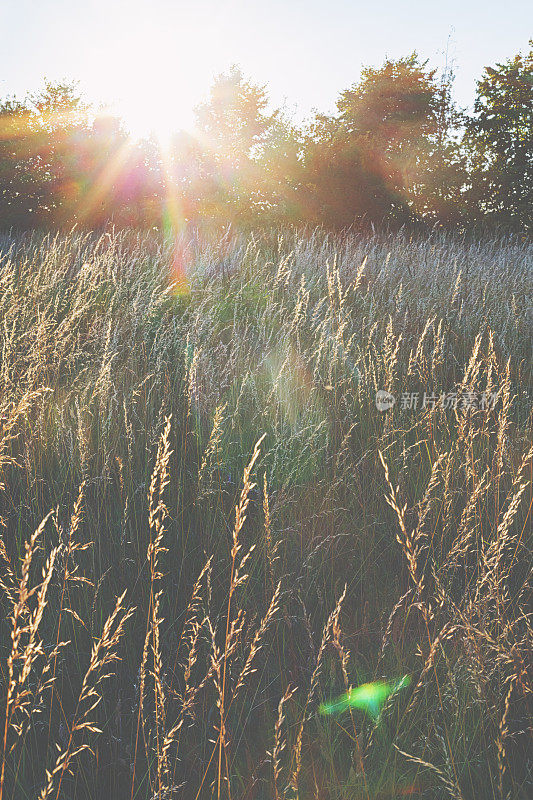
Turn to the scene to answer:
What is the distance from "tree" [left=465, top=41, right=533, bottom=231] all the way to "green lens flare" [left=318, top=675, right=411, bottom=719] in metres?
16.0

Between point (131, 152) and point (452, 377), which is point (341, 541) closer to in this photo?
point (452, 377)

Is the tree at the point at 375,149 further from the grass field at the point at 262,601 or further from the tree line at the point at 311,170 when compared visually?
the grass field at the point at 262,601

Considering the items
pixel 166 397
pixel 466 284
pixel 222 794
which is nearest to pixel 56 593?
pixel 222 794

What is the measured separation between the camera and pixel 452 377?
3275mm

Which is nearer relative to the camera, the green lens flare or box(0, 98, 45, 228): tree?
the green lens flare

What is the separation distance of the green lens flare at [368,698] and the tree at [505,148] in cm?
1597

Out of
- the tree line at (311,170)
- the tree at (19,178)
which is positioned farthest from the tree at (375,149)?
the tree at (19,178)

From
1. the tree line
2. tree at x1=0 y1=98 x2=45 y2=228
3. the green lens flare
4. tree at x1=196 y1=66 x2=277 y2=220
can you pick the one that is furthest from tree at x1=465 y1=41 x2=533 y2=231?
the green lens flare

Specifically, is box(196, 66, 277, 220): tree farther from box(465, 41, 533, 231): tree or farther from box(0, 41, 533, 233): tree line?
box(465, 41, 533, 231): tree

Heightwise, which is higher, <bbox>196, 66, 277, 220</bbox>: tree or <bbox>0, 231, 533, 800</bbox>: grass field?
<bbox>196, 66, 277, 220</bbox>: tree

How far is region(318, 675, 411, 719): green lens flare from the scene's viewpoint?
4.19 feet

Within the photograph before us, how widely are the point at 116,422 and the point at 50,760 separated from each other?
4.56ft

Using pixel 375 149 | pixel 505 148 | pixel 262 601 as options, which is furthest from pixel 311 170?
pixel 262 601

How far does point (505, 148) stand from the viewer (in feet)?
49.9
